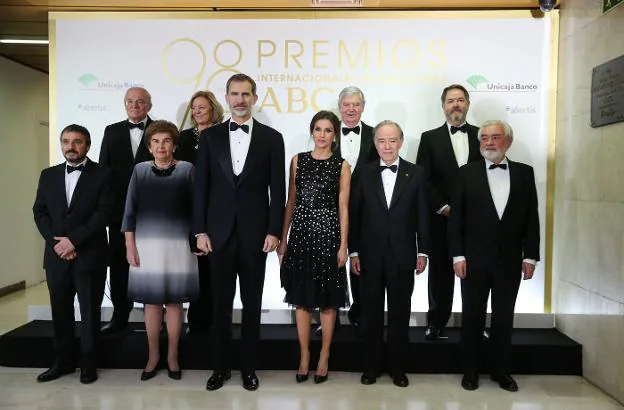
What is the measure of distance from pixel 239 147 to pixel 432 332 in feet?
6.76

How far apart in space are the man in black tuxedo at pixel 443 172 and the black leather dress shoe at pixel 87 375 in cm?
248

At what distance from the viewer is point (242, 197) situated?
3568 millimetres

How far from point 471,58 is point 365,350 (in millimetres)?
2698

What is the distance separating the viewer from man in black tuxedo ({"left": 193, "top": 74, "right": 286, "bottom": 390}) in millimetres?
3570

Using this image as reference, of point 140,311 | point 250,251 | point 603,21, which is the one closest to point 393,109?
point 603,21

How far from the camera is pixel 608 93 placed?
12.3 feet

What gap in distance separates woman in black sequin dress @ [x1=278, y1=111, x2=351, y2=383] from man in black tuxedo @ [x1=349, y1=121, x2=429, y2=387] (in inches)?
5.1

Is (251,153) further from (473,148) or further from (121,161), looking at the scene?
(473,148)

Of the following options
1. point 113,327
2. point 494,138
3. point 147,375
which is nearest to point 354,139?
point 494,138

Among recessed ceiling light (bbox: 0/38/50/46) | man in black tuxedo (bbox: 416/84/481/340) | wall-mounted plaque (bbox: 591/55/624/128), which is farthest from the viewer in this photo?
recessed ceiling light (bbox: 0/38/50/46)

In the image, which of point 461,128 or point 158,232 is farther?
point 461,128

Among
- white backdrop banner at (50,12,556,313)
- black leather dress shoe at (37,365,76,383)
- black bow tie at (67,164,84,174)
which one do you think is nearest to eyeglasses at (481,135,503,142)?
white backdrop banner at (50,12,556,313)

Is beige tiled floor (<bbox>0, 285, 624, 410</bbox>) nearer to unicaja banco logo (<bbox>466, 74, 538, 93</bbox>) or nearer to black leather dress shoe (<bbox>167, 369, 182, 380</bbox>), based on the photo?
black leather dress shoe (<bbox>167, 369, 182, 380</bbox>)

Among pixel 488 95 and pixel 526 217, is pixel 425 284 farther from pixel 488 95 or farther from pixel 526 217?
pixel 488 95
